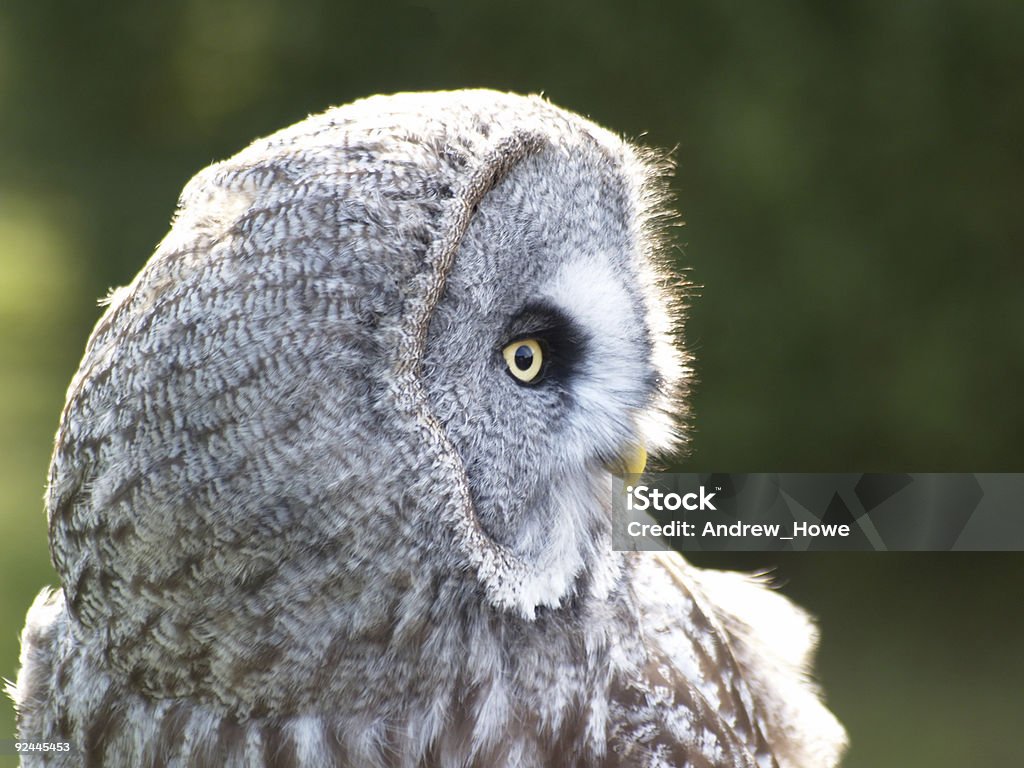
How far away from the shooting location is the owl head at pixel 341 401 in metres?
0.86

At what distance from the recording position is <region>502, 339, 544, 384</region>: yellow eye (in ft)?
3.09

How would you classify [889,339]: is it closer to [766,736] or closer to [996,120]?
[996,120]

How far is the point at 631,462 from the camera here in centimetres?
107

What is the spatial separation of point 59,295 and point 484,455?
239 cm

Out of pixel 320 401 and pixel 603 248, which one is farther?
pixel 603 248

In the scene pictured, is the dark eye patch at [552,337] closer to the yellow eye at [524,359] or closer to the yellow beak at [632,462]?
the yellow eye at [524,359]

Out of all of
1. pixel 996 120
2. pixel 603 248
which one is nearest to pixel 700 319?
pixel 996 120

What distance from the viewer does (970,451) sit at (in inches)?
125

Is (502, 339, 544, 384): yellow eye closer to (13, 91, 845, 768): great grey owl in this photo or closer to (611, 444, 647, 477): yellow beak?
(13, 91, 845, 768): great grey owl

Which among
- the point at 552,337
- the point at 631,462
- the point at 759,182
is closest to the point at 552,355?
the point at 552,337

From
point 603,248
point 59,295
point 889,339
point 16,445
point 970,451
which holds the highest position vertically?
point 889,339

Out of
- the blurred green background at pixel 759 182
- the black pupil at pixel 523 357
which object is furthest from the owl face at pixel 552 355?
the blurred green background at pixel 759 182

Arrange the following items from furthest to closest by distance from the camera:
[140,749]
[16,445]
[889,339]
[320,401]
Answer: [889,339] < [16,445] < [140,749] < [320,401]

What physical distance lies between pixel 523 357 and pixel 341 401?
0.57 feet
